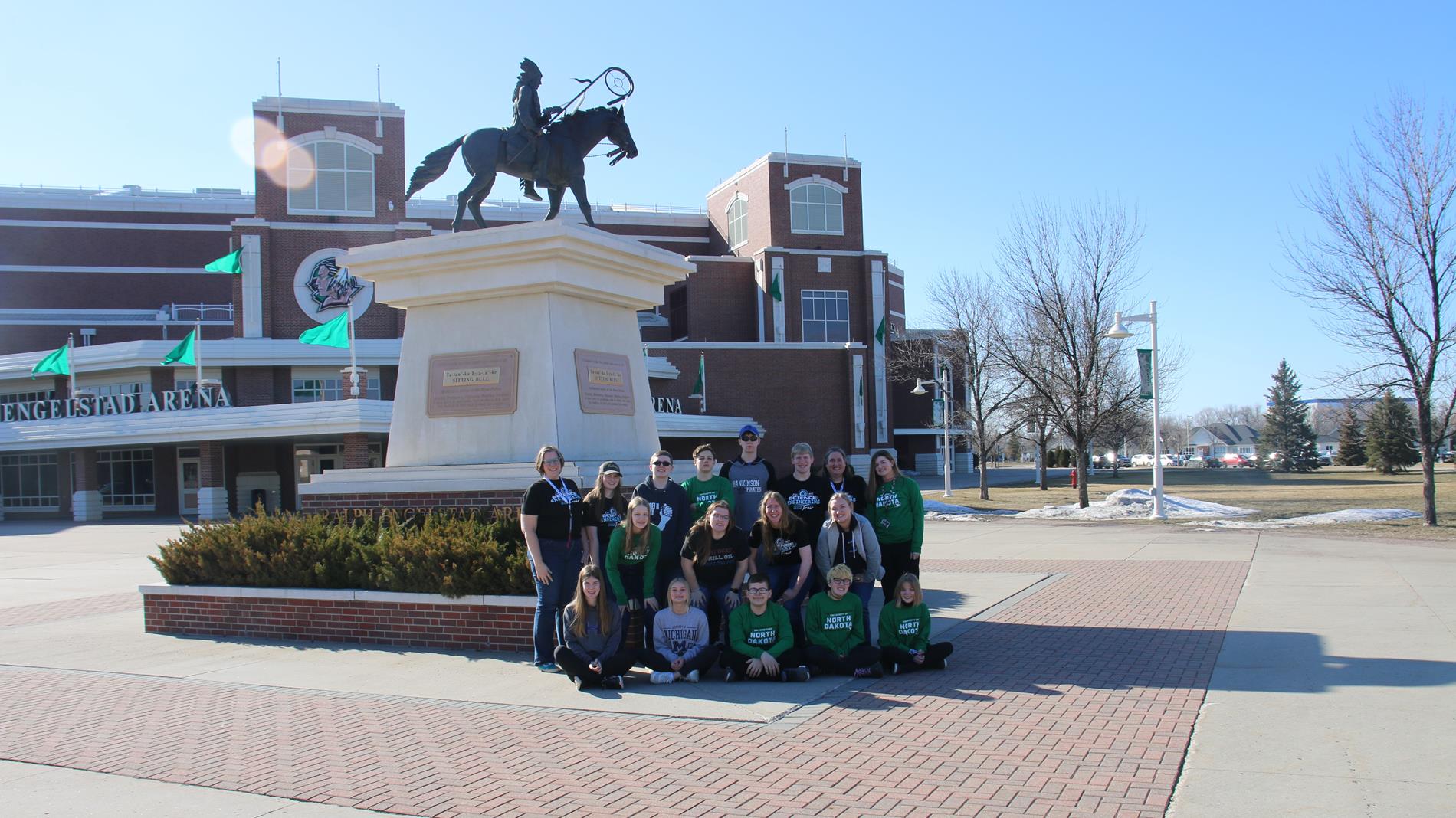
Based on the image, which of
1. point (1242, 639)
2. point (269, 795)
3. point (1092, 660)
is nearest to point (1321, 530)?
point (1242, 639)

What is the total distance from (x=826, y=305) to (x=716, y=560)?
46885mm

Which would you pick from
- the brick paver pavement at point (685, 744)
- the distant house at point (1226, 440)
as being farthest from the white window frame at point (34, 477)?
the distant house at point (1226, 440)

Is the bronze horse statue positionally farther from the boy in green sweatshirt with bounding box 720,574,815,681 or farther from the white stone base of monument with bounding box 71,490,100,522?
the white stone base of monument with bounding box 71,490,100,522

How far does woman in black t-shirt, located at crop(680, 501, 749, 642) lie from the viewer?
→ 7777mm

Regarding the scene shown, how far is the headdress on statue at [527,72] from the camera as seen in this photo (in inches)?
429

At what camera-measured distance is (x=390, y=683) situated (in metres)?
A: 7.70

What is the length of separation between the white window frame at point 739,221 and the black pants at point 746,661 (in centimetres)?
4964

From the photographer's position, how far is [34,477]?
1697 inches

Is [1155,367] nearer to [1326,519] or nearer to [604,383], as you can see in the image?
[1326,519]

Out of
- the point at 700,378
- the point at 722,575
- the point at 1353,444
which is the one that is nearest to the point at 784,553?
the point at 722,575

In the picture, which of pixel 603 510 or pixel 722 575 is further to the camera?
pixel 603 510

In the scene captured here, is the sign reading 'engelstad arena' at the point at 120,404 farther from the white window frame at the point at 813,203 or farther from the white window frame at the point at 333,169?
the white window frame at the point at 813,203

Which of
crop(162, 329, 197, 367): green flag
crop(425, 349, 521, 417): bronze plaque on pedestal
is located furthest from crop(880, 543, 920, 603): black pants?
crop(162, 329, 197, 367): green flag

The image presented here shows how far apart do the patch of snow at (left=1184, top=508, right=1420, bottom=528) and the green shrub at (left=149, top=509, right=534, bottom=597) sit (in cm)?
1717
